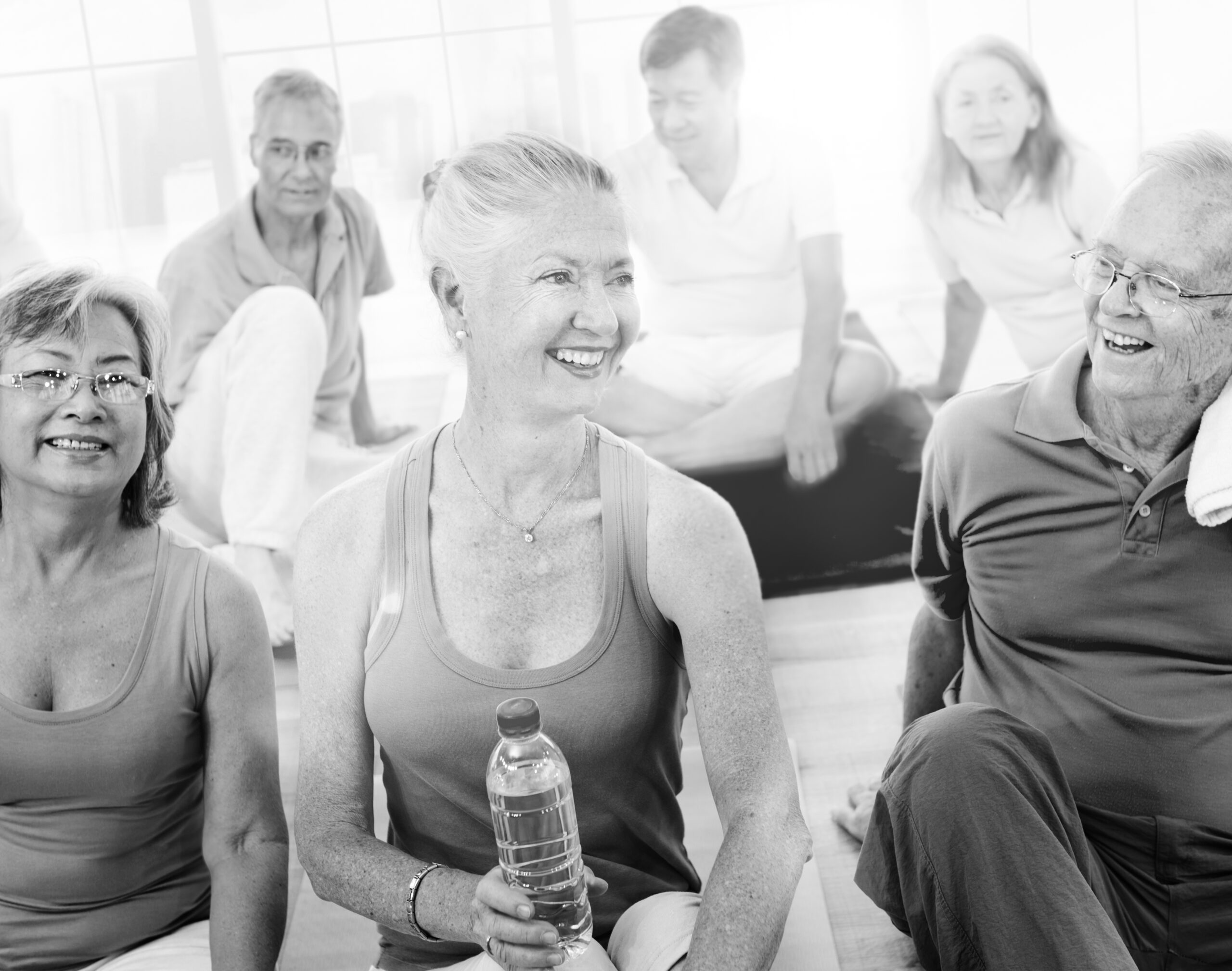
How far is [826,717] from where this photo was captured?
110 inches

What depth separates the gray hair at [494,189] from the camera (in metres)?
1.49

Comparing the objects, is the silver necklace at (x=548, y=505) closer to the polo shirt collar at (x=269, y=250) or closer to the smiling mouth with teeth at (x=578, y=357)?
the smiling mouth with teeth at (x=578, y=357)

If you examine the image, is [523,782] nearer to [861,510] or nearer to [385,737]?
[385,737]

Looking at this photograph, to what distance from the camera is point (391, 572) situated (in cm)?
154

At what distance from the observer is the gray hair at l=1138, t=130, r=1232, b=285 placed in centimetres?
164

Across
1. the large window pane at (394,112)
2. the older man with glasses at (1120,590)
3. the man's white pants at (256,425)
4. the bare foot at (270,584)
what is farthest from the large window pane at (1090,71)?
the bare foot at (270,584)

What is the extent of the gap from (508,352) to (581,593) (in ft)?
0.97

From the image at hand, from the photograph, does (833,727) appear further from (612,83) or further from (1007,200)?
(612,83)

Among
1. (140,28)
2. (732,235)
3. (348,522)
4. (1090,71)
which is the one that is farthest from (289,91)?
(1090,71)

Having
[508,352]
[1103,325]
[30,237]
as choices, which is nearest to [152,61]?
[30,237]

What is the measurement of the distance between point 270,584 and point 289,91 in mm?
1184

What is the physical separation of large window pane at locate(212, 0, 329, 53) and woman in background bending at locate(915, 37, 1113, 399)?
4.95 ft

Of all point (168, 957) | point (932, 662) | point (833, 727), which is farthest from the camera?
point (833, 727)

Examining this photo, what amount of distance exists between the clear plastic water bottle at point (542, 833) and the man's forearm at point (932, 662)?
75 cm
